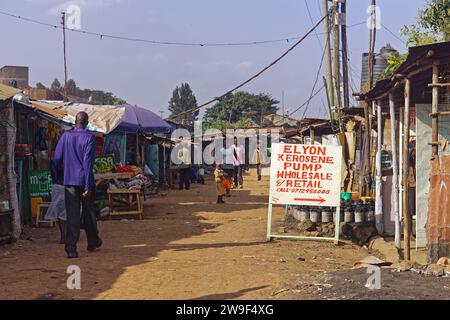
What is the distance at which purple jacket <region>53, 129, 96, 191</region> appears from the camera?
343 inches

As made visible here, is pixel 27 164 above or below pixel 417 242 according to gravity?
above

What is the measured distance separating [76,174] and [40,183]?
4.21 m

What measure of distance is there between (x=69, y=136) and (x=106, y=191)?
5.61 meters

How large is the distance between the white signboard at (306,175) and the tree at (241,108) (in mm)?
51500

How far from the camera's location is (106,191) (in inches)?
564

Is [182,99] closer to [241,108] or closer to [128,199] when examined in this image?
[241,108]

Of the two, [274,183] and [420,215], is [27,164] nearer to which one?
[274,183]

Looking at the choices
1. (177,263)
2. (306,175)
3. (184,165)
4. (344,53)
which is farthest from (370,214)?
(184,165)

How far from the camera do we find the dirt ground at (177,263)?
21.8 ft

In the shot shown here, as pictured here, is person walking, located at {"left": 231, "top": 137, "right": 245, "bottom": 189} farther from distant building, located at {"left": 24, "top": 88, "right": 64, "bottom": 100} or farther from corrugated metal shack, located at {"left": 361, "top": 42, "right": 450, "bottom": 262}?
corrugated metal shack, located at {"left": 361, "top": 42, "right": 450, "bottom": 262}

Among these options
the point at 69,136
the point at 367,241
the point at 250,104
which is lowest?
the point at 367,241

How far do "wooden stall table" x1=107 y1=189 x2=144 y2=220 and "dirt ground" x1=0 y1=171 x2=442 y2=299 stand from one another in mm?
956

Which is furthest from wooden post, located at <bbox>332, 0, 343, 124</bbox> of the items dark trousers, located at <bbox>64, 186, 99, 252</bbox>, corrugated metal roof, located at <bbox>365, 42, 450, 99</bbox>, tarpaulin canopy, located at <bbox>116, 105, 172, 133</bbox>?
dark trousers, located at <bbox>64, 186, 99, 252</bbox>
